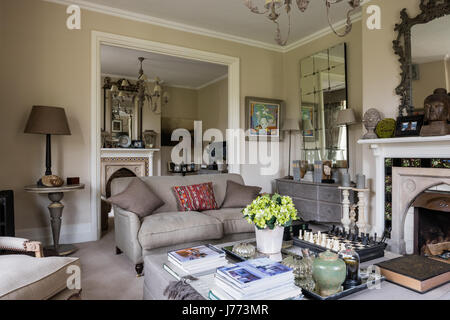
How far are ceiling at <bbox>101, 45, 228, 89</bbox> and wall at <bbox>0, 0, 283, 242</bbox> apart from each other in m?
1.46

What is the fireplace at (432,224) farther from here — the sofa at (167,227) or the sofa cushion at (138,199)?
the sofa cushion at (138,199)

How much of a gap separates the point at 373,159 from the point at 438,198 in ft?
2.75

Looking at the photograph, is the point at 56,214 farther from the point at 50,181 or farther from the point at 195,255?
the point at 195,255

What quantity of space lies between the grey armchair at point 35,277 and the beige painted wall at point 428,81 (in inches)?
127

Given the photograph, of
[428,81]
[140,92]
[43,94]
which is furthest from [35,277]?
[140,92]

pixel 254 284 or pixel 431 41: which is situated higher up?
pixel 431 41

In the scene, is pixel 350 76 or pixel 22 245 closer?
pixel 22 245

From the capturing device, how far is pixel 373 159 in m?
3.45

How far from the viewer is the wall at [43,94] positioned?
130 inches

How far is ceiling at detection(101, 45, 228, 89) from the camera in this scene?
538cm

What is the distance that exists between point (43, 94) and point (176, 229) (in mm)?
2331

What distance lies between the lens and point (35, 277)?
4.72 feet

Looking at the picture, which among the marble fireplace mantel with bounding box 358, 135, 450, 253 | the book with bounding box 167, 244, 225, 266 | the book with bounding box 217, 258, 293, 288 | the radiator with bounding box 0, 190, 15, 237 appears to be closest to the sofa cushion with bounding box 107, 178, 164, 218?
the radiator with bounding box 0, 190, 15, 237
